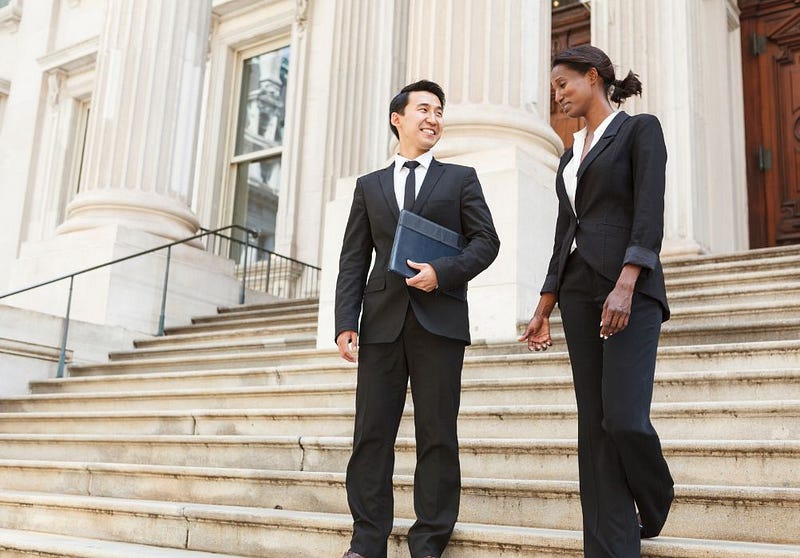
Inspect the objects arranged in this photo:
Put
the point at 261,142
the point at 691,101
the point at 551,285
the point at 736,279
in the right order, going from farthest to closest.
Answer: the point at 261,142
the point at 691,101
the point at 736,279
the point at 551,285

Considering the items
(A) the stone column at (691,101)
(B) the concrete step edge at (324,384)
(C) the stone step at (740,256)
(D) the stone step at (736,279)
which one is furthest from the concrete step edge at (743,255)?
(B) the concrete step edge at (324,384)

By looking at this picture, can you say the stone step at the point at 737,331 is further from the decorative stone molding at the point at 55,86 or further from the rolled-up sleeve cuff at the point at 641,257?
the decorative stone molding at the point at 55,86

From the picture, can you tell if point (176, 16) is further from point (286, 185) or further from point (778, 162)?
point (778, 162)

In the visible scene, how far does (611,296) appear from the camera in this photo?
277 cm

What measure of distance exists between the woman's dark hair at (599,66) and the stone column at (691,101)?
23.4ft

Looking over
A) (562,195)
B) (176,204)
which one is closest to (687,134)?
(176,204)

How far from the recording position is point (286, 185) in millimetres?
14312

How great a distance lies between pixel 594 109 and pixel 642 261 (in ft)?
2.00

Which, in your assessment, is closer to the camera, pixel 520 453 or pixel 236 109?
pixel 520 453

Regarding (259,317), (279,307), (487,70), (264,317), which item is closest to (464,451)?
(487,70)

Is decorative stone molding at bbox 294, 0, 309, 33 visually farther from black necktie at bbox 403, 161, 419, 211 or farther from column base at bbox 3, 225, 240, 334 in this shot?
black necktie at bbox 403, 161, 419, 211

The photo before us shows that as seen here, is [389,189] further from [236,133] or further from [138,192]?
[236,133]

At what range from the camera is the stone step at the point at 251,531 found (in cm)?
332

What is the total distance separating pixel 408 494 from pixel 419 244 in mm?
1421
